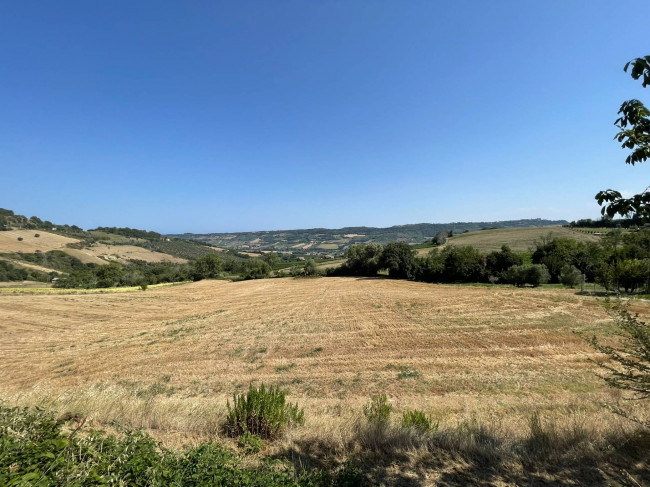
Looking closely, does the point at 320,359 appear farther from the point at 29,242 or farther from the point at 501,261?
the point at 29,242

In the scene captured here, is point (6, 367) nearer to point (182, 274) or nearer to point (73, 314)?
point (73, 314)

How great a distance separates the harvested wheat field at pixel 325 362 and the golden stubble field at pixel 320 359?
0.08m

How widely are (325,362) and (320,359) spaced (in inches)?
24.6

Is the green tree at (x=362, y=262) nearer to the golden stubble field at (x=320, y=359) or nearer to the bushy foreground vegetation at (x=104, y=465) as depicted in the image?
the golden stubble field at (x=320, y=359)

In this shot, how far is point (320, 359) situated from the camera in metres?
16.6

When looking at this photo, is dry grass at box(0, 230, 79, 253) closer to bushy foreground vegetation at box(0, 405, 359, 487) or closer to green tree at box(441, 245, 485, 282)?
bushy foreground vegetation at box(0, 405, 359, 487)

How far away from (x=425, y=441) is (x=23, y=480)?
17.3 ft

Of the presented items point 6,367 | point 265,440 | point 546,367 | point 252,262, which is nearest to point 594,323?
point 546,367

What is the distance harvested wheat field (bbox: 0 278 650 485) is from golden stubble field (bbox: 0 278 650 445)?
3.0 inches

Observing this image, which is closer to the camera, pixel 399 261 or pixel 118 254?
pixel 399 261

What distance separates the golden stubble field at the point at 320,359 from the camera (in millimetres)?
7391

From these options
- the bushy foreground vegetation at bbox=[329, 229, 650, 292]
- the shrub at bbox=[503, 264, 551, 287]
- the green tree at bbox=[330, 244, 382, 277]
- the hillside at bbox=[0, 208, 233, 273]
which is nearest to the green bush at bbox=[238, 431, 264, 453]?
the bushy foreground vegetation at bbox=[329, 229, 650, 292]

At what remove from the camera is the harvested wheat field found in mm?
6305

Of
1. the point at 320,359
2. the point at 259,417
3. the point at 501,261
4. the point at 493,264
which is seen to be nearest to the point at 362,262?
the point at 493,264
